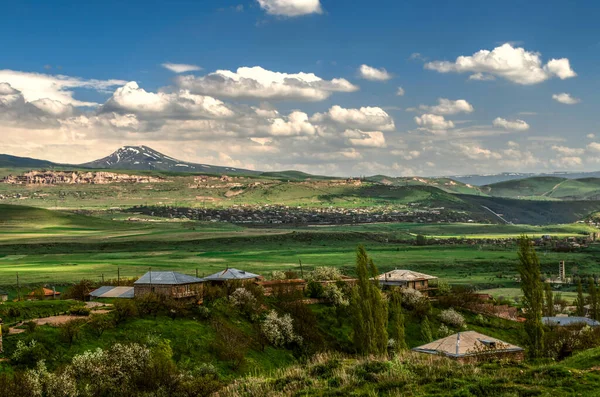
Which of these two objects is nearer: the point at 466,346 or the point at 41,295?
the point at 466,346

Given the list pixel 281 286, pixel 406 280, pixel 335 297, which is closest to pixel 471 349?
pixel 335 297

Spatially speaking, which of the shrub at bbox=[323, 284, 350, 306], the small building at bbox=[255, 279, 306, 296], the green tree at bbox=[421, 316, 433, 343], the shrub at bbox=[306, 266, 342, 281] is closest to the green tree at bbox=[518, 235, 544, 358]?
the green tree at bbox=[421, 316, 433, 343]

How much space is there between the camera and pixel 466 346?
1951 inches

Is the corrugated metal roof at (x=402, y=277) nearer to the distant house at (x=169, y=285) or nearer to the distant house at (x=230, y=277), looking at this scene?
the distant house at (x=230, y=277)

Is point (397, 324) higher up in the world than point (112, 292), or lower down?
lower down

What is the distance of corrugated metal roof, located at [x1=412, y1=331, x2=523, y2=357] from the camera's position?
48.0 meters

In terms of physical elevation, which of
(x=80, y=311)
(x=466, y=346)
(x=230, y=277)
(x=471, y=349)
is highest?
(x=230, y=277)

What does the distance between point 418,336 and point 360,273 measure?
14896 millimetres

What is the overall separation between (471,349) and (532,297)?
1027 centimetres

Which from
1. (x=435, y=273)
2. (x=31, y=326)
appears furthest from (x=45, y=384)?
(x=435, y=273)

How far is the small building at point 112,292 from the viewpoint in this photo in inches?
2623

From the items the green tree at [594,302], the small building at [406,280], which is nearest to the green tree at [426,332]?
the small building at [406,280]

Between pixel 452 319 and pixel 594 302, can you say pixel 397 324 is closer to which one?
pixel 452 319

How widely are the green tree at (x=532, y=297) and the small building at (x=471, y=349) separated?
7.56 feet
